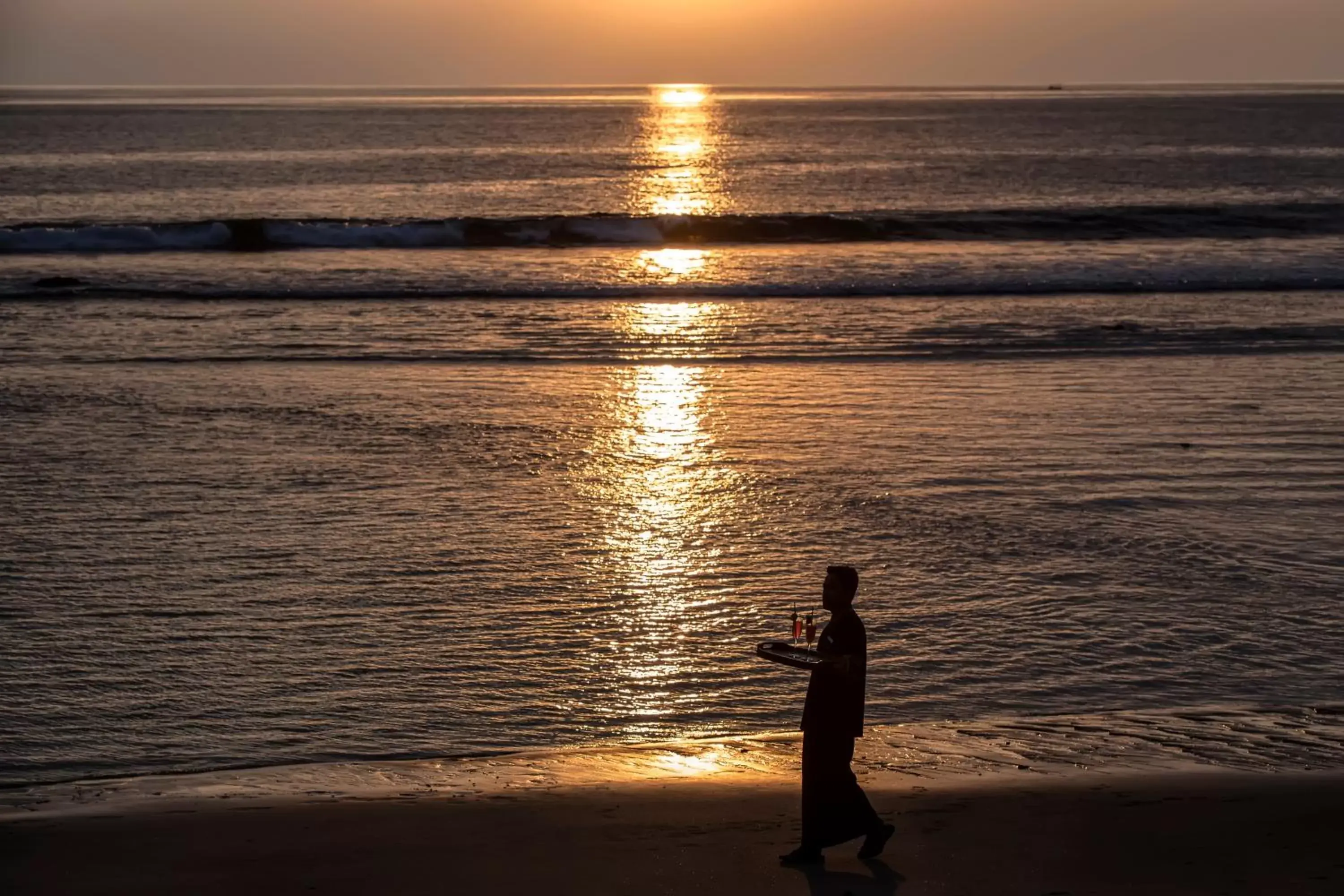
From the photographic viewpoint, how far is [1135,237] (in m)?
41.5

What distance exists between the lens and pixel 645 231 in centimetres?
4250

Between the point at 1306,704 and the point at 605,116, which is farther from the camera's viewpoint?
the point at 605,116

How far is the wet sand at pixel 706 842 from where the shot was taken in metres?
6.73

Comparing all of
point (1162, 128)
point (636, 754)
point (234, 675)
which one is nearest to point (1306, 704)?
point (636, 754)

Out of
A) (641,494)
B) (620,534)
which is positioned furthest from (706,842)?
(641,494)

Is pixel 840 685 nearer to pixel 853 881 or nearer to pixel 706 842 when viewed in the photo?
pixel 853 881

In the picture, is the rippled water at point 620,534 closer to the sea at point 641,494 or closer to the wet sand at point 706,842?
the sea at point 641,494

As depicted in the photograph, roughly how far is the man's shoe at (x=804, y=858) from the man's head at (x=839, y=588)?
3.55 ft

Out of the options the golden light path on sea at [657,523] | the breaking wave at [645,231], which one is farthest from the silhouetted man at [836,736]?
the breaking wave at [645,231]

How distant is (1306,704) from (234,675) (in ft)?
21.2

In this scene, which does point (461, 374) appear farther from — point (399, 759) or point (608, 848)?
point (608, 848)

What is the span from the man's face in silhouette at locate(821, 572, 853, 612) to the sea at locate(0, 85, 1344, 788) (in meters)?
2.49

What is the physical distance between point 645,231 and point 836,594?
3658 centimetres

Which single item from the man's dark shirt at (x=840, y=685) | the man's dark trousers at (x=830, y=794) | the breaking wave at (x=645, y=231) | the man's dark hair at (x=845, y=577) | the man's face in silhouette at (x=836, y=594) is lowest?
the man's dark trousers at (x=830, y=794)
